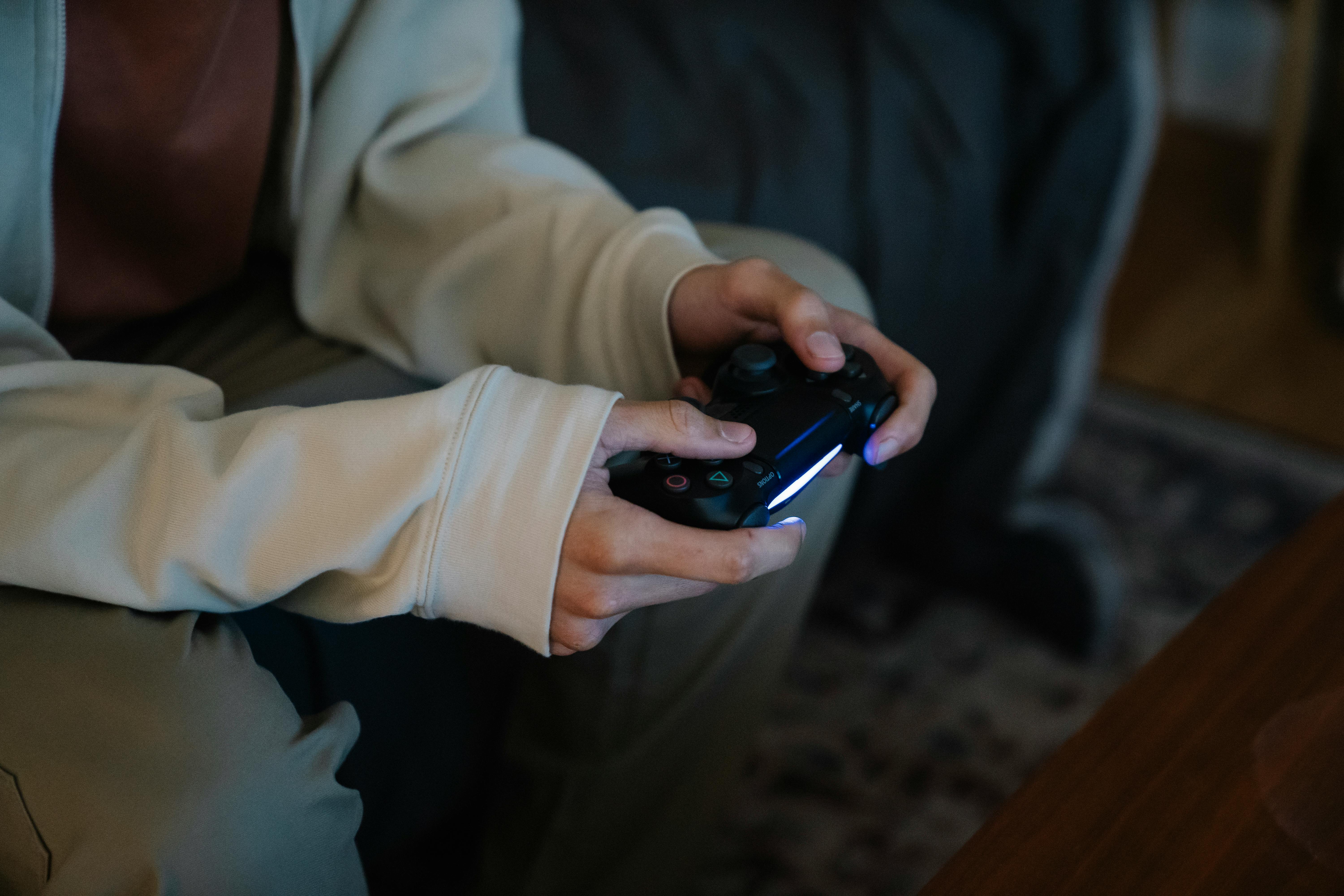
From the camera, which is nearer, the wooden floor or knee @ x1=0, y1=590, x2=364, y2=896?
knee @ x1=0, y1=590, x2=364, y2=896

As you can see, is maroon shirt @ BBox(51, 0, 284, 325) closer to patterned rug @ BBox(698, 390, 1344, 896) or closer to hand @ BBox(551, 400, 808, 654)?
hand @ BBox(551, 400, 808, 654)

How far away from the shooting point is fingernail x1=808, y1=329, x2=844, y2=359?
508 mm

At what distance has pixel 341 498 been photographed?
1.46 feet

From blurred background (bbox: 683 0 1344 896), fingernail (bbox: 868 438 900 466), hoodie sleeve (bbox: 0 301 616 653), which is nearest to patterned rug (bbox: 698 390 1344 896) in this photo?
blurred background (bbox: 683 0 1344 896)

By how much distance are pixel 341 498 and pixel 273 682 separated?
8cm

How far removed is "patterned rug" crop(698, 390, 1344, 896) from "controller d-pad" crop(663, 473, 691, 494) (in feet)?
1.44

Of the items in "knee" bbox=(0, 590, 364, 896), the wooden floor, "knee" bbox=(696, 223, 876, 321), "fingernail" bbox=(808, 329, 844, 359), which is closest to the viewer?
"knee" bbox=(0, 590, 364, 896)

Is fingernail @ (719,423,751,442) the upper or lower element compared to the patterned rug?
upper

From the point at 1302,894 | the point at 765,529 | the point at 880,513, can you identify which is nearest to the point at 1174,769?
the point at 1302,894

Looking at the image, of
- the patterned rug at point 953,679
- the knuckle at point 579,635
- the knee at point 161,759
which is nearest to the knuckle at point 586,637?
the knuckle at point 579,635

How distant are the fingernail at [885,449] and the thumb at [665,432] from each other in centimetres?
9

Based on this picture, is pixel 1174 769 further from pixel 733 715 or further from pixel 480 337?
pixel 480 337

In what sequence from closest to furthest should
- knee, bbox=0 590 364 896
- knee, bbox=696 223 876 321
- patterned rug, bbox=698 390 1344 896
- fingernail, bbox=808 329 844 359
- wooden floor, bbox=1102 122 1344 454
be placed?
knee, bbox=0 590 364 896
fingernail, bbox=808 329 844 359
knee, bbox=696 223 876 321
patterned rug, bbox=698 390 1344 896
wooden floor, bbox=1102 122 1344 454

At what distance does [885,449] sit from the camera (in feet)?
1.69
